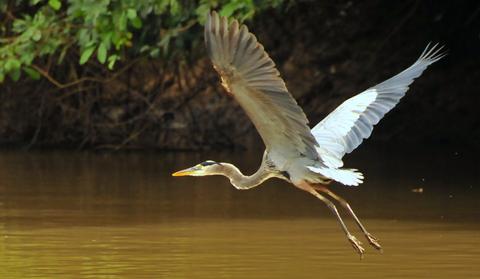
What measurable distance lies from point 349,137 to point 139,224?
1.60m

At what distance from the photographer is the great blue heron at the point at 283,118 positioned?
278 inches

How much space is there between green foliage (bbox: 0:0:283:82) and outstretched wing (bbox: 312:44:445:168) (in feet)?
7.94

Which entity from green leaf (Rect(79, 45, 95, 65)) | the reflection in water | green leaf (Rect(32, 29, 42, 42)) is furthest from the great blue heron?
green leaf (Rect(32, 29, 42, 42))

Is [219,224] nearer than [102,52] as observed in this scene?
Yes

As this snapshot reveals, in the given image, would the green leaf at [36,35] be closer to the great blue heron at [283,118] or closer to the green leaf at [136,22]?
the green leaf at [136,22]

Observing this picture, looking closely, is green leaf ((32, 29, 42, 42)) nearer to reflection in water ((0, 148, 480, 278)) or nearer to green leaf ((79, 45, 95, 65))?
green leaf ((79, 45, 95, 65))

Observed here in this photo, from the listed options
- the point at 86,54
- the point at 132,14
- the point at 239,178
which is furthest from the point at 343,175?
the point at 86,54

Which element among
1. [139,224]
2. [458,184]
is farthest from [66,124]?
[139,224]

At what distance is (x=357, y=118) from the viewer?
912 cm

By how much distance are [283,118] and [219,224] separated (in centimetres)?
201

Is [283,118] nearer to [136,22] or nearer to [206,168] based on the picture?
[206,168]

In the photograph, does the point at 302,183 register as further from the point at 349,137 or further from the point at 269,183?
the point at 269,183

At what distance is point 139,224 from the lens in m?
9.62

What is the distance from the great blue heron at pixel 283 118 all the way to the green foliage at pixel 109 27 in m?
2.56
